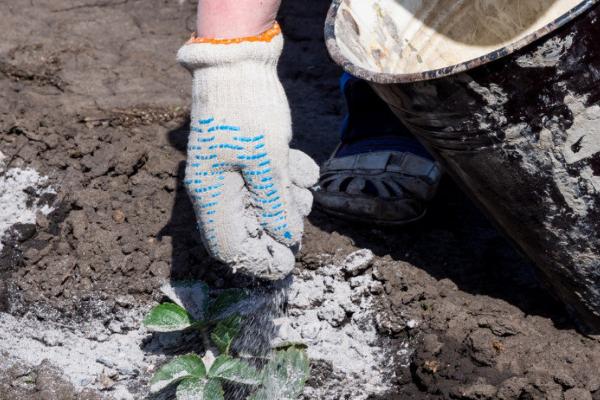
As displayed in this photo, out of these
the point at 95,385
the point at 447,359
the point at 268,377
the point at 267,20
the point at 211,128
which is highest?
the point at 267,20

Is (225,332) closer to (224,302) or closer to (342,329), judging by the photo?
(224,302)

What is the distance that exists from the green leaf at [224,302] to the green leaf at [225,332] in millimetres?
35

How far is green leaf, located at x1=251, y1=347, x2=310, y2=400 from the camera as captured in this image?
6.98 ft

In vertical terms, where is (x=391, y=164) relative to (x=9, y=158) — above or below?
above

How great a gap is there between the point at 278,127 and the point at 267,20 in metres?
0.23

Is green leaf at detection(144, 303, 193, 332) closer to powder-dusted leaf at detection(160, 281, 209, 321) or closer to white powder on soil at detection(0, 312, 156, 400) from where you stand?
powder-dusted leaf at detection(160, 281, 209, 321)

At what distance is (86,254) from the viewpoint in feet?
7.85

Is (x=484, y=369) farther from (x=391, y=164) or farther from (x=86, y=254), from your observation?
(x=86, y=254)

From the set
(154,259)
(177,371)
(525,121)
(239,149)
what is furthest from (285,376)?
(525,121)

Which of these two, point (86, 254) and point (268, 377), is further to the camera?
point (86, 254)

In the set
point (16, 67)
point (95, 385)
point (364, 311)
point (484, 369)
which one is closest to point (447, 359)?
point (484, 369)

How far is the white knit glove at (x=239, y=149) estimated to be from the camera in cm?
179

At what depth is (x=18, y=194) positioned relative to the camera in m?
2.59

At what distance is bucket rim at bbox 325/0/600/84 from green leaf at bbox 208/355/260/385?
748 millimetres
